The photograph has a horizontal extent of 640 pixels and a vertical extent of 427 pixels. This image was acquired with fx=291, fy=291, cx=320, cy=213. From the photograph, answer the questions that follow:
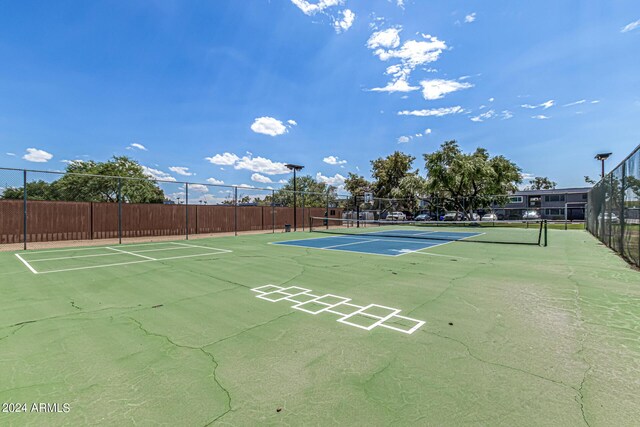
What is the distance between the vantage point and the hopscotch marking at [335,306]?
3.55 metres

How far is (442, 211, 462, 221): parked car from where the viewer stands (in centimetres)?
2836

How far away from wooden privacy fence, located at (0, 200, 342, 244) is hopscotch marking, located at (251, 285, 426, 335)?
12.1 m

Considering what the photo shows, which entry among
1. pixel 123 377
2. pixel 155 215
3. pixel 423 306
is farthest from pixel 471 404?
pixel 155 215

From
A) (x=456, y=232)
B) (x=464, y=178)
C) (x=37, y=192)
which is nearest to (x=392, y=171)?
(x=464, y=178)

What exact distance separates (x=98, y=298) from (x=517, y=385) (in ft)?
18.4

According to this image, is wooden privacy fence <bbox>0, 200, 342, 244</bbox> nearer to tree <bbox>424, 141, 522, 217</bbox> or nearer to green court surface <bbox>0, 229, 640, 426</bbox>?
green court surface <bbox>0, 229, 640, 426</bbox>

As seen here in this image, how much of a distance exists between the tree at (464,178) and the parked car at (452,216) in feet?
1.79

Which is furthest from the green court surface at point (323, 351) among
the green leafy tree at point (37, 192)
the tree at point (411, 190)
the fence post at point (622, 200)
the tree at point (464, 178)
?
the tree at point (411, 190)

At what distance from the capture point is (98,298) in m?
4.66

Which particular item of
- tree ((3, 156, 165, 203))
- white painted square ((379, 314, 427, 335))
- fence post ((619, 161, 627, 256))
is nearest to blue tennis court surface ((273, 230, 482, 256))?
fence post ((619, 161, 627, 256))

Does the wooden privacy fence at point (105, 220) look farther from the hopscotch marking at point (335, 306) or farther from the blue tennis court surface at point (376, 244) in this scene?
the hopscotch marking at point (335, 306)

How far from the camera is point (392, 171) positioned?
4384 cm

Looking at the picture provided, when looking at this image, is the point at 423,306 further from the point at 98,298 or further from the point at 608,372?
the point at 98,298

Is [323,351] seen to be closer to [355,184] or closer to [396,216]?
[396,216]
